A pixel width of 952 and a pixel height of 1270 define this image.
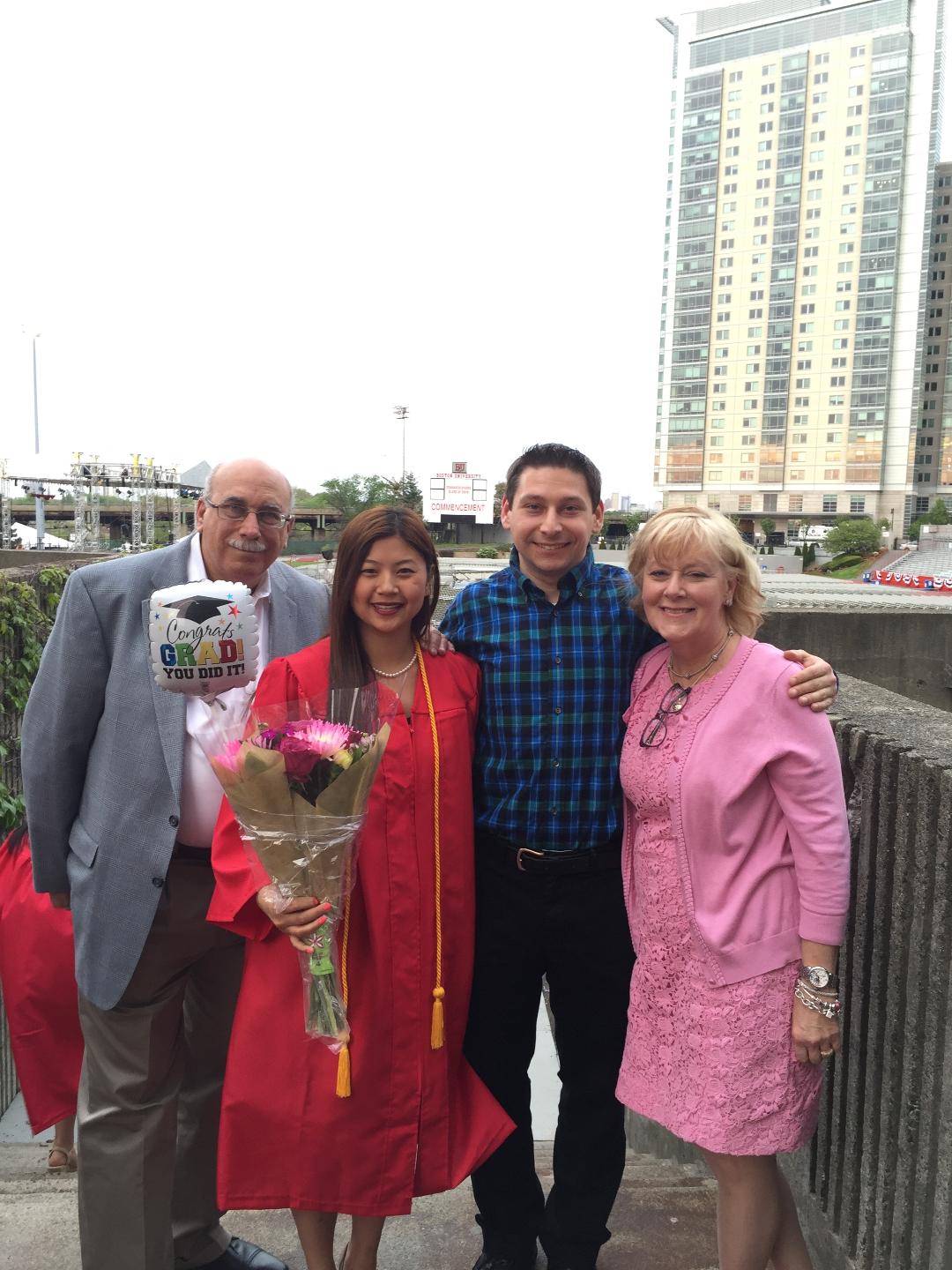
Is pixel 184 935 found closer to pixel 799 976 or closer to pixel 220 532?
pixel 220 532

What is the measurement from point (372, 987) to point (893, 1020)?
1110 mm

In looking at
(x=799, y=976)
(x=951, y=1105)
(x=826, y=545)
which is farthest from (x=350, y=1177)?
(x=826, y=545)

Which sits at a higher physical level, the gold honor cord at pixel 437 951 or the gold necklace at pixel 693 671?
the gold necklace at pixel 693 671

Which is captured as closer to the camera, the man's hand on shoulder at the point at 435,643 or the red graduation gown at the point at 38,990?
the man's hand on shoulder at the point at 435,643

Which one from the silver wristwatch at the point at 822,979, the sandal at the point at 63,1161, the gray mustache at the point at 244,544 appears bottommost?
the sandal at the point at 63,1161

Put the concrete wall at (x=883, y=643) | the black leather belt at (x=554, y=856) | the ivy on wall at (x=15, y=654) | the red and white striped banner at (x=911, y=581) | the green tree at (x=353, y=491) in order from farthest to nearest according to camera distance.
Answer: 1. the green tree at (x=353, y=491)
2. the red and white striped banner at (x=911, y=581)
3. the concrete wall at (x=883, y=643)
4. the ivy on wall at (x=15, y=654)
5. the black leather belt at (x=554, y=856)

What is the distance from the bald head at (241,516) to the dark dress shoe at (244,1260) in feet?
6.01

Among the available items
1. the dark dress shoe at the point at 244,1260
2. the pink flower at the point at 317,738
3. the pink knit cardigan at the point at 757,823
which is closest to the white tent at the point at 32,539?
the dark dress shoe at the point at 244,1260

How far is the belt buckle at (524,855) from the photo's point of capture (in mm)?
2328

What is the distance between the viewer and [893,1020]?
192cm

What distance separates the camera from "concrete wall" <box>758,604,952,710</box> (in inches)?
257

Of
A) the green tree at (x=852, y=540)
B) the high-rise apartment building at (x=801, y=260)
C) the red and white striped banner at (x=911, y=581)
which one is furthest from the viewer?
the high-rise apartment building at (x=801, y=260)

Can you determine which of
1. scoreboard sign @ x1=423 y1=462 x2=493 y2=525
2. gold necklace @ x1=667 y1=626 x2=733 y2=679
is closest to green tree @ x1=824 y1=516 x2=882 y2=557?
scoreboard sign @ x1=423 y1=462 x2=493 y2=525

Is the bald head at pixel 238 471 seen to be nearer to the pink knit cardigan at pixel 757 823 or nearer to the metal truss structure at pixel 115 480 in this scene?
the pink knit cardigan at pixel 757 823
